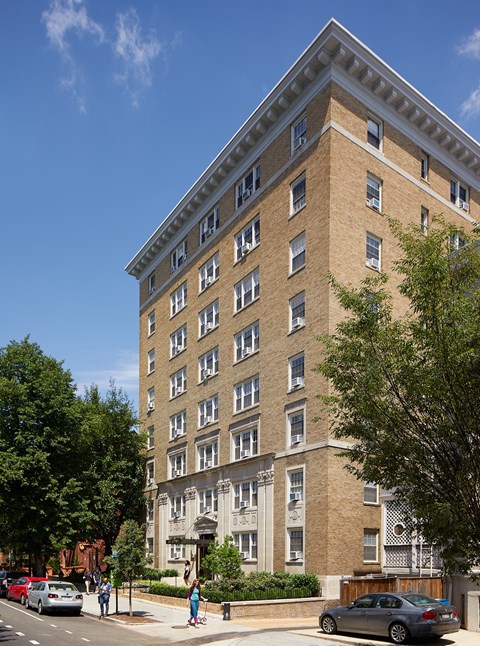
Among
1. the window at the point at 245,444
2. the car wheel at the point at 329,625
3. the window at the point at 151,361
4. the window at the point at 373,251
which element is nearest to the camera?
the car wheel at the point at 329,625

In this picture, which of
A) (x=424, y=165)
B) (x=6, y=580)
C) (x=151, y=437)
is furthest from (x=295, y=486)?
(x=151, y=437)

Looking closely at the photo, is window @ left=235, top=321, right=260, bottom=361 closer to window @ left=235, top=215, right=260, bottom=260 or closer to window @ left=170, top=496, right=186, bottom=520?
window @ left=235, top=215, right=260, bottom=260

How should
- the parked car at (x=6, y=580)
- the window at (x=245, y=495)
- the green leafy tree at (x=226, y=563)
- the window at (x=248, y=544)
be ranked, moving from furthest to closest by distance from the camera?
the parked car at (x=6, y=580) < the window at (x=245, y=495) < the window at (x=248, y=544) < the green leafy tree at (x=226, y=563)

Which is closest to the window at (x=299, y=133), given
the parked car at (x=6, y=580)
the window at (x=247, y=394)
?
the window at (x=247, y=394)

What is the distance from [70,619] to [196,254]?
2587 centimetres

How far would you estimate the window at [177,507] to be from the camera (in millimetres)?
48747

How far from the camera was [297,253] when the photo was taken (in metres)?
38.3

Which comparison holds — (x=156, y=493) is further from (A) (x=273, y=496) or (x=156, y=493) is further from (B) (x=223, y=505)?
(A) (x=273, y=496)

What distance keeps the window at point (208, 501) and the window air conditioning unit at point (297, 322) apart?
1252cm

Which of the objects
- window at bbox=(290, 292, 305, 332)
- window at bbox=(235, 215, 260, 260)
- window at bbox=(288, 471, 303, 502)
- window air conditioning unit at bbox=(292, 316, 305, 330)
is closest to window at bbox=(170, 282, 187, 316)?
window at bbox=(235, 215, 260, 260)

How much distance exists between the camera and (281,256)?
39406 millimetres

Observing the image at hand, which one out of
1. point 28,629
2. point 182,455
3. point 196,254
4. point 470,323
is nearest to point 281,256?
point 196,254

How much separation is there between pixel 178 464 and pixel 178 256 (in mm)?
14714

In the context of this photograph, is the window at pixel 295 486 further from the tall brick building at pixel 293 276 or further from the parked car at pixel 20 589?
the parked car at pixel 20 589
